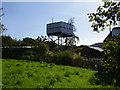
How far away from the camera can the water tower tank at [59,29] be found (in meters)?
48.1

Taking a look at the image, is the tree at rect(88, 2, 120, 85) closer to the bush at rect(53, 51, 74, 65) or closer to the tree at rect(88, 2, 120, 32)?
the tree at rect(88, 2, 120, 32)

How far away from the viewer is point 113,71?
3748mm

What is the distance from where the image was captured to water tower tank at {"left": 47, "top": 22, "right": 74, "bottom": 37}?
158 feet

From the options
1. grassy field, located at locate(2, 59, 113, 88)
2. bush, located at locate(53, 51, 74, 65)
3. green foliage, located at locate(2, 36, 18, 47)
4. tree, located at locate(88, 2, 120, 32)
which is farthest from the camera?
green foliage, located at locate(2, 36, 18, 47)

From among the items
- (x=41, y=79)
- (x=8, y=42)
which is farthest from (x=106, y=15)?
(x=8, y=42)

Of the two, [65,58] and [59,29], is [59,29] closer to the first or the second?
[59,29]

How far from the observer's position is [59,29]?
4797 centimetres

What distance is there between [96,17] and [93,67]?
24.0m

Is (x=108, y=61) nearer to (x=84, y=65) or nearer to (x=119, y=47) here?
(x=119, y=47)

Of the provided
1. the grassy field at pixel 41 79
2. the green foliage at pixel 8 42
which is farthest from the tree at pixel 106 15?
the green foliage at pixel 8 42

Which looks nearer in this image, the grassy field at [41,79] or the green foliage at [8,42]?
the grassy field at [41,79]

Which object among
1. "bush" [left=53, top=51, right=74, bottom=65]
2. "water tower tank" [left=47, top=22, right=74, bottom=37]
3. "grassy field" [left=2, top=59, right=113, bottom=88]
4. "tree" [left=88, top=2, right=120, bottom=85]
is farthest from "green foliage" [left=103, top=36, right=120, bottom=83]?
"water tower tank" [left=47, top=22, right=74, bottom=37]

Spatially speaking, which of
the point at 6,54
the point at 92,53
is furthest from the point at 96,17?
the point at 92,53

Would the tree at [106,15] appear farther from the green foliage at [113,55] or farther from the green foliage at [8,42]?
the green foliage at [8,42]
